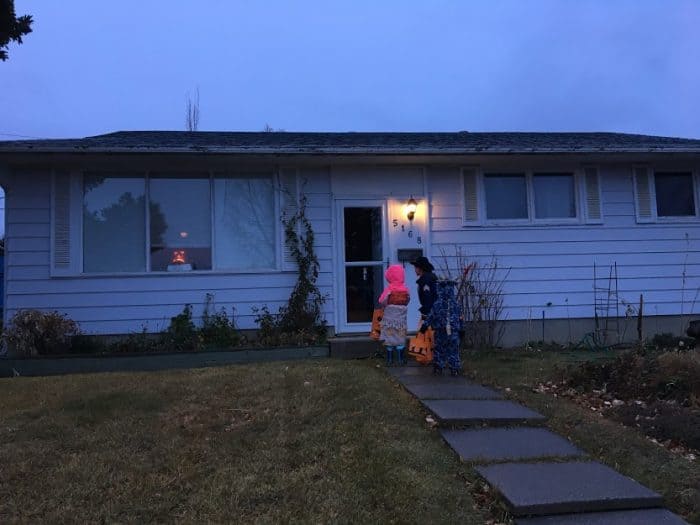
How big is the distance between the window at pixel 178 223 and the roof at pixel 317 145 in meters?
0.68

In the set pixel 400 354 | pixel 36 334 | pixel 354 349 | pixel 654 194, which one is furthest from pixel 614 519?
pixel 654 194

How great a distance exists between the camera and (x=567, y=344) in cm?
943

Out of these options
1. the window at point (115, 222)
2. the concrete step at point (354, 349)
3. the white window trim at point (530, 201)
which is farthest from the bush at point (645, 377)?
the window at point (115, 222)

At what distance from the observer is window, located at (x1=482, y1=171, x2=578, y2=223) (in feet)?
31.8

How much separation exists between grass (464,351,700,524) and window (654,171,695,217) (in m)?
4.80

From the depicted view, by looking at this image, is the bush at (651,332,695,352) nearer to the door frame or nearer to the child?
the child

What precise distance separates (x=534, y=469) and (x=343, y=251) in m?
5.90

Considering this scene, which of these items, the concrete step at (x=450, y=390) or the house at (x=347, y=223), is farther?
the house at (x=347, y=223)

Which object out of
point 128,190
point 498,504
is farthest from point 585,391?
point 128,190

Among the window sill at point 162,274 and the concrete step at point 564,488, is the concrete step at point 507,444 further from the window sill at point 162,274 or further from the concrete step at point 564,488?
the window sill at point 162,274

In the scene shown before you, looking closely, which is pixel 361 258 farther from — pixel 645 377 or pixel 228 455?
pixel 228 455

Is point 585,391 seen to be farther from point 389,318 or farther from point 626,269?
point 626,269

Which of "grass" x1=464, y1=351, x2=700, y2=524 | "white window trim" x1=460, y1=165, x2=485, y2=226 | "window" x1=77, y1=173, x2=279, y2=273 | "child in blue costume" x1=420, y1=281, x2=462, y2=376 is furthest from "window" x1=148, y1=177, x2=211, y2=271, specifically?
"grass" x1=464, y1=351, x2=700, y2=524

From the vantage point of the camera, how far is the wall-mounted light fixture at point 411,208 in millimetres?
9375
